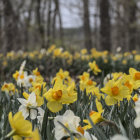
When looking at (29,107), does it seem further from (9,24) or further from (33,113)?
(9,24)

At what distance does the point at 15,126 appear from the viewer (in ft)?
2.36

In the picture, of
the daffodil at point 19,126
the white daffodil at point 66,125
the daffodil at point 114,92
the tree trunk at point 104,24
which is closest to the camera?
the daffodil at point 19,126

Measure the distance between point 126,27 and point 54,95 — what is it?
34.3 feet

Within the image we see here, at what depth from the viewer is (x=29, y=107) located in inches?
43.5

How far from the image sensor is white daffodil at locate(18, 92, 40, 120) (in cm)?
109

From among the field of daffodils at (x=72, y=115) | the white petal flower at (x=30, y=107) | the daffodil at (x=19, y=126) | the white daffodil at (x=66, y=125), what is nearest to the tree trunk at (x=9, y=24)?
the field of daffodils at (x=72, y=115)

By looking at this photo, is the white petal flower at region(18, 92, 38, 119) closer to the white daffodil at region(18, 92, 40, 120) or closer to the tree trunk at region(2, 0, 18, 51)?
the white daffodil at region(18, 92, 40, 120)

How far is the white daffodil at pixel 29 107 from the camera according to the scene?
3.56 feet

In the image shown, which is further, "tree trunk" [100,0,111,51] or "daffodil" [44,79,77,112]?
"tree trunk" [100,0,111,51]

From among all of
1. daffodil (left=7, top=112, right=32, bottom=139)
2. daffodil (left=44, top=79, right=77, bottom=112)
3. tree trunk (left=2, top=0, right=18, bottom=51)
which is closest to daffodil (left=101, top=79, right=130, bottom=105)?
daffodil (left=44, top=79, right=77, bottom=112)

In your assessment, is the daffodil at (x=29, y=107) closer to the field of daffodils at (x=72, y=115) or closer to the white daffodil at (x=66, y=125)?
the field of daffodils at (x=72, y=115)

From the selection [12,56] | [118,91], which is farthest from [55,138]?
[12,56]

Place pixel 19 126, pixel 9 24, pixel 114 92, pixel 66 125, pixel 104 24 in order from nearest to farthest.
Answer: pixel 19 126, pixel 66 125, pixel 114 92, pixel 9 24, pixel 104 24

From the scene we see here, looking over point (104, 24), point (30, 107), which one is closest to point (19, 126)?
point (30, 107)
